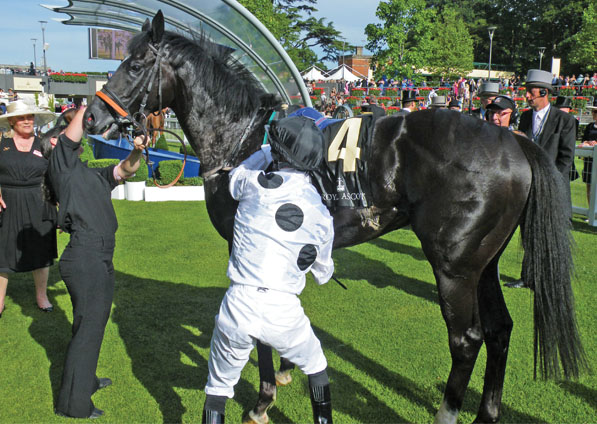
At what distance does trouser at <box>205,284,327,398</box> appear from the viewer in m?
2.11

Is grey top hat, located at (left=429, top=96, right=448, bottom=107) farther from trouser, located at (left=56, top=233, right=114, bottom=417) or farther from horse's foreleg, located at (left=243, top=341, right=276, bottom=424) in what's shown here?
trouser, located at (left=56, top=233, right=114, bottom=417)

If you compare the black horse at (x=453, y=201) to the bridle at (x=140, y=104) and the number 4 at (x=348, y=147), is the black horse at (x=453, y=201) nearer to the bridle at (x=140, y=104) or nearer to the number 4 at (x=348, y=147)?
the bridle at (x=140, y=104)

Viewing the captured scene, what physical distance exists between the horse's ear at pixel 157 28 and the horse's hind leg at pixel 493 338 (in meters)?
2.69

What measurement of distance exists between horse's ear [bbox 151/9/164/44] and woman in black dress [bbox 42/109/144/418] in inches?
27.2

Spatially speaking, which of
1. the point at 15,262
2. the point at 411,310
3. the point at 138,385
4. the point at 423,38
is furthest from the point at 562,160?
the point at 423,38

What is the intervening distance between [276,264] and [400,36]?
36.7m

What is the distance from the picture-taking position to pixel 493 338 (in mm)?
3291

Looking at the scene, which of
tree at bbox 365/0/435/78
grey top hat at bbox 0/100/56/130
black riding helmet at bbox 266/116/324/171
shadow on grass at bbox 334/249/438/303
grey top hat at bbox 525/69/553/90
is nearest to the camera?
black riding helmet at bbox 266/116/324/171

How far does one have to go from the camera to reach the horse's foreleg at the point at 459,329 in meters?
2.95

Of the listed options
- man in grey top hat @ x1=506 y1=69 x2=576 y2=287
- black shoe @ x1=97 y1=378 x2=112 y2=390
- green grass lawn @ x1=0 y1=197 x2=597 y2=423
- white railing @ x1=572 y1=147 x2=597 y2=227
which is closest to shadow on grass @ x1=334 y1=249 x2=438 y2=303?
green grass lawn @ x1=0 y1=197 x2=597 y2=423

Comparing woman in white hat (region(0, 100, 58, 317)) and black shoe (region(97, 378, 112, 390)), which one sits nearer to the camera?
black shoe (region(97, 378, 112, 390))

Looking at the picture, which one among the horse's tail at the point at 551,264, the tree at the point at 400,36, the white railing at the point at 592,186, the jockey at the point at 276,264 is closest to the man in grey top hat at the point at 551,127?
the horse's tail at the point at 551,264

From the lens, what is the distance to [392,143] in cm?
308

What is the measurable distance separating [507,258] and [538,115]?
2.15 meters
